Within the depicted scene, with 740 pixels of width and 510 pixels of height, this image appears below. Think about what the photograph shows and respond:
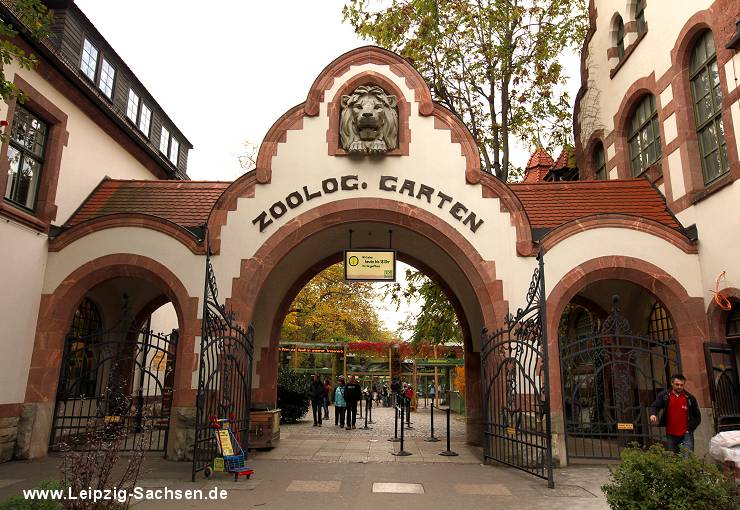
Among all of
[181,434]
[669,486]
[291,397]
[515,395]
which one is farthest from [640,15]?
[291,397]

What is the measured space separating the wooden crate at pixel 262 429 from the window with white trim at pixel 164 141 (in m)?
11.9

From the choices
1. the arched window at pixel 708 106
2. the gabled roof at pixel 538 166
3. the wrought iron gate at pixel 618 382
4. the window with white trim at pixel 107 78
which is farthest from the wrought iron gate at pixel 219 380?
the gabled roof at pixel 538 166

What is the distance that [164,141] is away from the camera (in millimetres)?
20438

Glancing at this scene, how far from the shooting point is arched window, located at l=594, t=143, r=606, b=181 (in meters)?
15.9

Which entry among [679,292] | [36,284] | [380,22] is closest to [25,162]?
[36,284]

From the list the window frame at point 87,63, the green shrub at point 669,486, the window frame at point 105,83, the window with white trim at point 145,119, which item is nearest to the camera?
the green shrub at point 669,486

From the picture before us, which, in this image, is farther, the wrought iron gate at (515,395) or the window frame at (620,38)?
the window frame at (620,38)

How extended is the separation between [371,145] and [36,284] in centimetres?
725

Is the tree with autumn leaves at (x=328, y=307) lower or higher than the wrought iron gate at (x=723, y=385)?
higher

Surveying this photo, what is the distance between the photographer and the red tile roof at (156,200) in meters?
12.4

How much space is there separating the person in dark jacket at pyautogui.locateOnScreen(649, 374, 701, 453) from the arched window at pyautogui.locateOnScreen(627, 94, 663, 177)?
622cm

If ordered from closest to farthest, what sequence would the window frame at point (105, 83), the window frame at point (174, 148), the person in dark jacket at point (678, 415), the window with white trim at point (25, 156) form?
the person in dark jacket at point (678, 415), the window with white trim at point (25, 156), the window frame at point (105, 83), the window frame at point (174, 148)

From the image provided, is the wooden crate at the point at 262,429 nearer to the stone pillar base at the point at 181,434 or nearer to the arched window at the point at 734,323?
the stone pillar base at the point at 181,434

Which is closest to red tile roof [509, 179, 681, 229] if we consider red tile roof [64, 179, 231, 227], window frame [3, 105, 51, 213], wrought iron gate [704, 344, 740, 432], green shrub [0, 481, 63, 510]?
wrought iron gate [704, 344, 740, 432]
